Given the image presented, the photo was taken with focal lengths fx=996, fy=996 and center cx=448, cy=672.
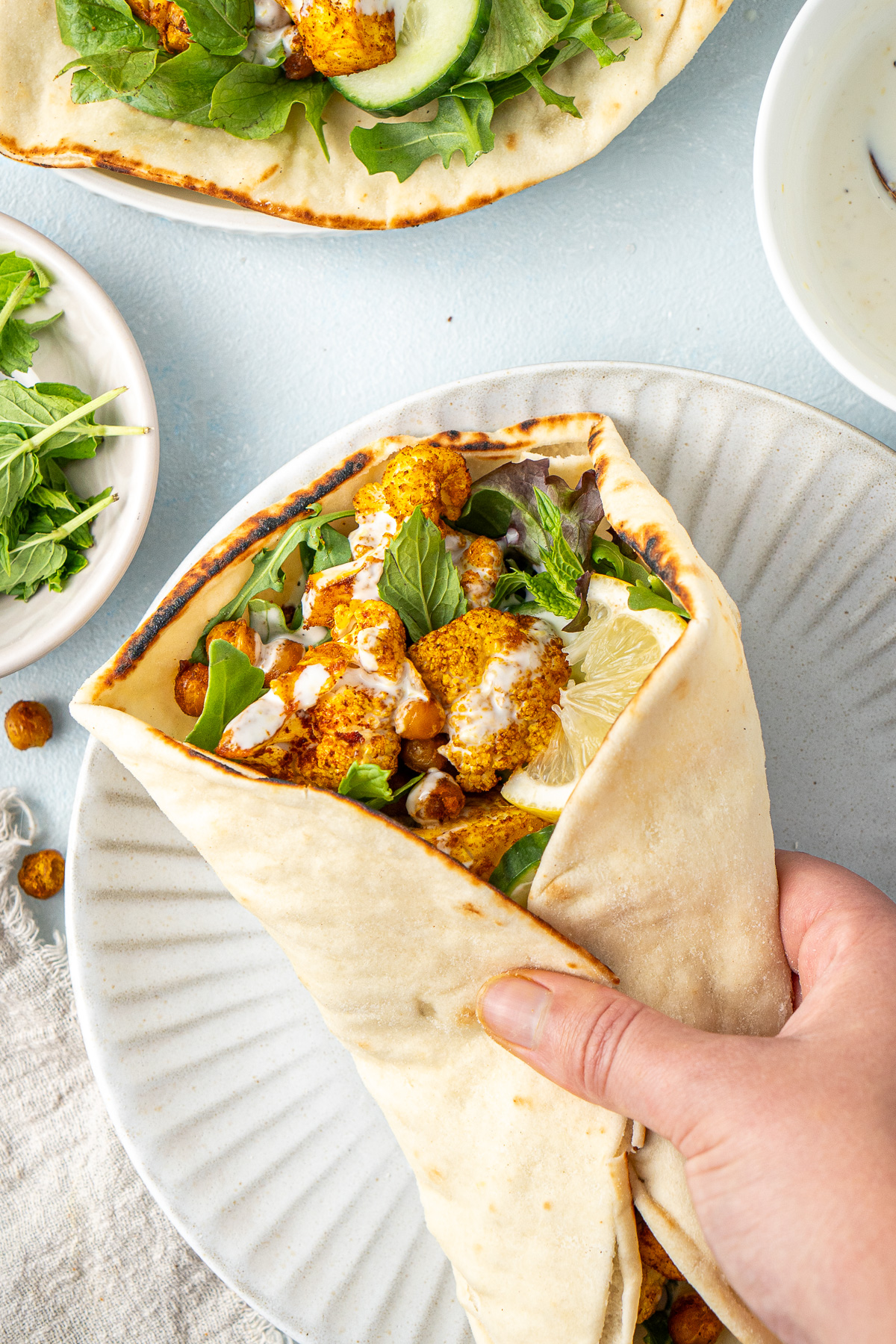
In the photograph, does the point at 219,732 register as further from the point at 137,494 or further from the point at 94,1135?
the point at 94,1135

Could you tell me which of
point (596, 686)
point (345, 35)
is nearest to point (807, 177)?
point (345, 35)

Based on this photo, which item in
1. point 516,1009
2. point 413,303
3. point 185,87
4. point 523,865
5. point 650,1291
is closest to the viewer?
point 516,1009

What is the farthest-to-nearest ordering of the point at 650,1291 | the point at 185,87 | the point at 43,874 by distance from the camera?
the point at 43,874
the point at 185,87
the point at 650,1291

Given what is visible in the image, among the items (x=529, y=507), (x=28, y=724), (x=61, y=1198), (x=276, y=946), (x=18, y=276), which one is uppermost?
(x=18, y=276)

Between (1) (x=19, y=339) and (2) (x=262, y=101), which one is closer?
(2) (x=262, y=101)

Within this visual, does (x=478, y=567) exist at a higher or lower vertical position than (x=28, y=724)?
higher

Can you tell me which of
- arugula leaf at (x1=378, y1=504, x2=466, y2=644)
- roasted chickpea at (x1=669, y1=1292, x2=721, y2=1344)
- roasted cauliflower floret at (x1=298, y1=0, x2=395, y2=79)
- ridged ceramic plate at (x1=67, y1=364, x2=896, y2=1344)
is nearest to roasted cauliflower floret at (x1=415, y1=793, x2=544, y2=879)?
arugula leaf at (x1=378, y1=504, x2=466, y2=644)

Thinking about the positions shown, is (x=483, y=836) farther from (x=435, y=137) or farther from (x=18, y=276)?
(x=18, y=276)
